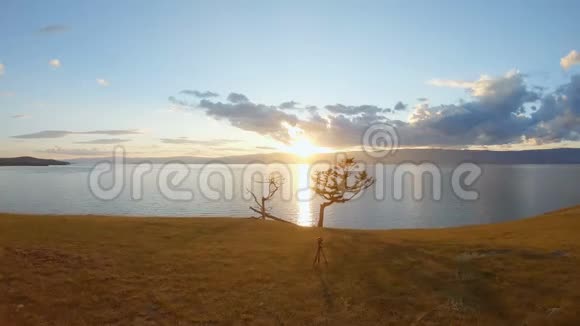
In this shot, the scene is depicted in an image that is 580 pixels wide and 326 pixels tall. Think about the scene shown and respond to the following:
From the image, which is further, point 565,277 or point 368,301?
point 565,277

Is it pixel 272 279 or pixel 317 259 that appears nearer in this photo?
pixel 272 279

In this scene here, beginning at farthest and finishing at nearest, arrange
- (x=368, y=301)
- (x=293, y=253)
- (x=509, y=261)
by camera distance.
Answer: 1. (x=293, y=253)
2. (x=509, y=261)
3. (x=368, y=301)

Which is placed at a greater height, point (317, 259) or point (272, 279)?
point (317, 259)

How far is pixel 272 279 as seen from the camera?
19.1 meters

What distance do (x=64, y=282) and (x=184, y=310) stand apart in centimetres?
670

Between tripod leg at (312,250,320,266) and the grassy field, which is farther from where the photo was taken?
tripod leg at (312,250,320,266)

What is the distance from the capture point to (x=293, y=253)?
943 inches

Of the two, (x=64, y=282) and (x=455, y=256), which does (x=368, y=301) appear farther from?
(x=64, y=282)

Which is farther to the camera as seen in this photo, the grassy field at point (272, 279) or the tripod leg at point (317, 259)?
the tripod leg at point (317, 259)

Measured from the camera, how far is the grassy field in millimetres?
15133

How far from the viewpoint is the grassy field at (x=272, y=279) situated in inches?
596

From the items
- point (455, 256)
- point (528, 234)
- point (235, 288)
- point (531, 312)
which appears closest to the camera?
point (531, 312)

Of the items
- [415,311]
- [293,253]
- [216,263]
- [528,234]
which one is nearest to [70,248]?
[216,263]

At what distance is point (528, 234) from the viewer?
29.6 m
